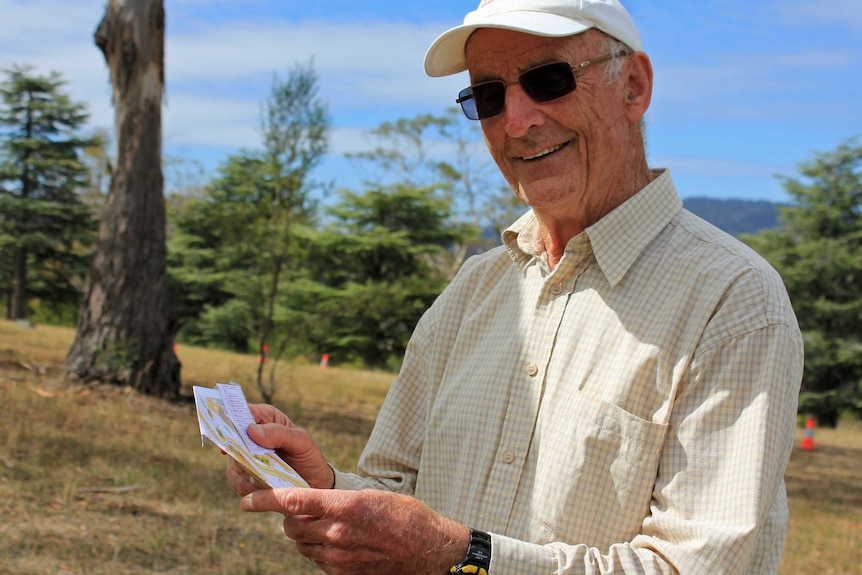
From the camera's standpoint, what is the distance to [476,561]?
171cm

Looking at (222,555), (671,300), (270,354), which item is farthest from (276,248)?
(671,300)

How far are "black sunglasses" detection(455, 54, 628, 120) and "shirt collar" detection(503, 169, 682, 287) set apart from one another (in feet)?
1.02

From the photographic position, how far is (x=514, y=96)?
212 centimetres

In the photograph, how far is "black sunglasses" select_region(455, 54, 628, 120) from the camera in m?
2.03

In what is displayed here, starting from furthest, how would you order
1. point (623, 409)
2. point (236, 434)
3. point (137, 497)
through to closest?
point (137, 497) < point (236, 434) < point (623, 409)

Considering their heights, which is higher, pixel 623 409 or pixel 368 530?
pixel 623 409

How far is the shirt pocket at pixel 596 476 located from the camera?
1767 mm

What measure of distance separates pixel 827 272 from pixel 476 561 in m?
30.2

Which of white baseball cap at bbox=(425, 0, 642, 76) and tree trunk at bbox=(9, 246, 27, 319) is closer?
white baseball cap at bbox=(425, 0, 642, 76)

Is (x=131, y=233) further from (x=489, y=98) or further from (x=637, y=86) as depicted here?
(x=637, y=86)

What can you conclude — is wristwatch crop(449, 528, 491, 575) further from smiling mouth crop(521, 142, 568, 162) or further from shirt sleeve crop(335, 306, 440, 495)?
smiling mouth crop(521, 142, 568, 162)

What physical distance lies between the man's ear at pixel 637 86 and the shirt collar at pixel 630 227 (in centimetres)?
17

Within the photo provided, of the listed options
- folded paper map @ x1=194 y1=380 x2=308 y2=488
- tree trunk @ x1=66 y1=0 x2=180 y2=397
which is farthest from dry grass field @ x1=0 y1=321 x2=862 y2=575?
folded paper map @ x1=194 y1=380 x2=308 y2=488

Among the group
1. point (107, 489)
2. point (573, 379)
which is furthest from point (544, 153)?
point (107, 489)
